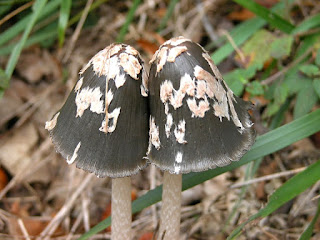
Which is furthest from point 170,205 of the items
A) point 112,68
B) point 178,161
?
point 112,68

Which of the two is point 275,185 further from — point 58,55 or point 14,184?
point 58,55

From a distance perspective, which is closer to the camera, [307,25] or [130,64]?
[130,64]

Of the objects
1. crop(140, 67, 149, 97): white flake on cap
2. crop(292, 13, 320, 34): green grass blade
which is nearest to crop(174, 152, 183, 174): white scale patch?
crop(140, 67, 149, 97): white flake on cap

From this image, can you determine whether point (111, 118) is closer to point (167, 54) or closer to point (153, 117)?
point (153, 117)

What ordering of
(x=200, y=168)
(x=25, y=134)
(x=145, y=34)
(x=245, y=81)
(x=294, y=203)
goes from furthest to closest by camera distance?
(x=145, y=34) → (x=25, y=134) → (x=294, y=203) → (x=245, y=81) → (x=200, y=168)

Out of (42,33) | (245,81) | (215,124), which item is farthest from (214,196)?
(42,33)

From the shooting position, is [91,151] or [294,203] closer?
[91,151]

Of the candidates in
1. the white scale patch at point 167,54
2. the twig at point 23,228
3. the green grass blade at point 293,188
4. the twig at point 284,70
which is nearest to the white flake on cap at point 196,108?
the white scale patch at point 167,54
